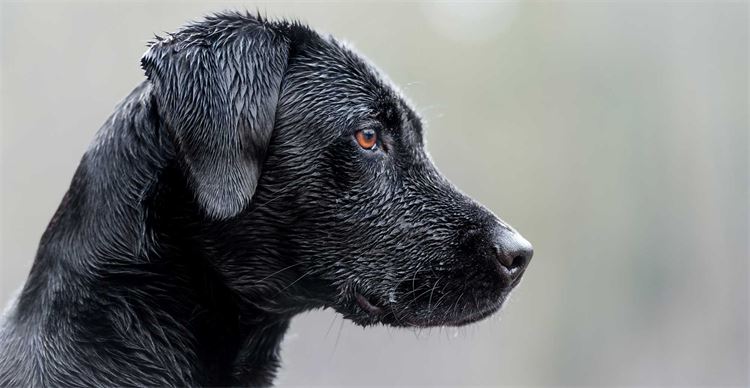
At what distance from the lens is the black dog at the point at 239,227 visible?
1807 millimetres

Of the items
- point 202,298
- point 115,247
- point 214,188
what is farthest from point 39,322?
point 214,188

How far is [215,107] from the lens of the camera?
71.2 inches

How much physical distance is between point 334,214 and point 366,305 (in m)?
0.25

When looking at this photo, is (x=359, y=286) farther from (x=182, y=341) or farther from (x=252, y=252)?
(x=182, y=341)

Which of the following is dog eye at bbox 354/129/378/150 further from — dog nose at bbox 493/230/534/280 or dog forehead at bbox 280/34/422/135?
dog nose at bbox 493/230/534/280

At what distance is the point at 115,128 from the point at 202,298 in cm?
47

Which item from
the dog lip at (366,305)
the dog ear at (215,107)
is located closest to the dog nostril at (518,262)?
the dog lip at (366,305)

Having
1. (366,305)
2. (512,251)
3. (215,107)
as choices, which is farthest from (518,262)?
(215,107)

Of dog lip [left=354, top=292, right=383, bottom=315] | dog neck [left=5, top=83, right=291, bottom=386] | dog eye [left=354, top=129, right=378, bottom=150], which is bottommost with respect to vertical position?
dog neck [left=5, top=83, right=291, bottom=386]

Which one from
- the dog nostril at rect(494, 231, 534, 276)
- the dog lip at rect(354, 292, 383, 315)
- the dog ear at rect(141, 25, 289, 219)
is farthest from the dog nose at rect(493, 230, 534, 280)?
the dog ear at rect(141, 25, 289, 219)

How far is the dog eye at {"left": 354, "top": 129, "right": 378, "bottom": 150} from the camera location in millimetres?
1988

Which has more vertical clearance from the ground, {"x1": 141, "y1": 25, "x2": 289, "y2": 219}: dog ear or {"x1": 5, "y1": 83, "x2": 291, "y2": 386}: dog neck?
{"x1": 141, "y1": 25, "x2": 289, "y2": 219}: dog ear

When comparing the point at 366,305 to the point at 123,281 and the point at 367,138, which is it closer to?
the point at 367,138

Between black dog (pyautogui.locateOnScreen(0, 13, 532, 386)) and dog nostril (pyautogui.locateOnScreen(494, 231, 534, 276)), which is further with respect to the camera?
dog nostril (pyautogui.locateOnScreen(494, 231, 534, 276))
